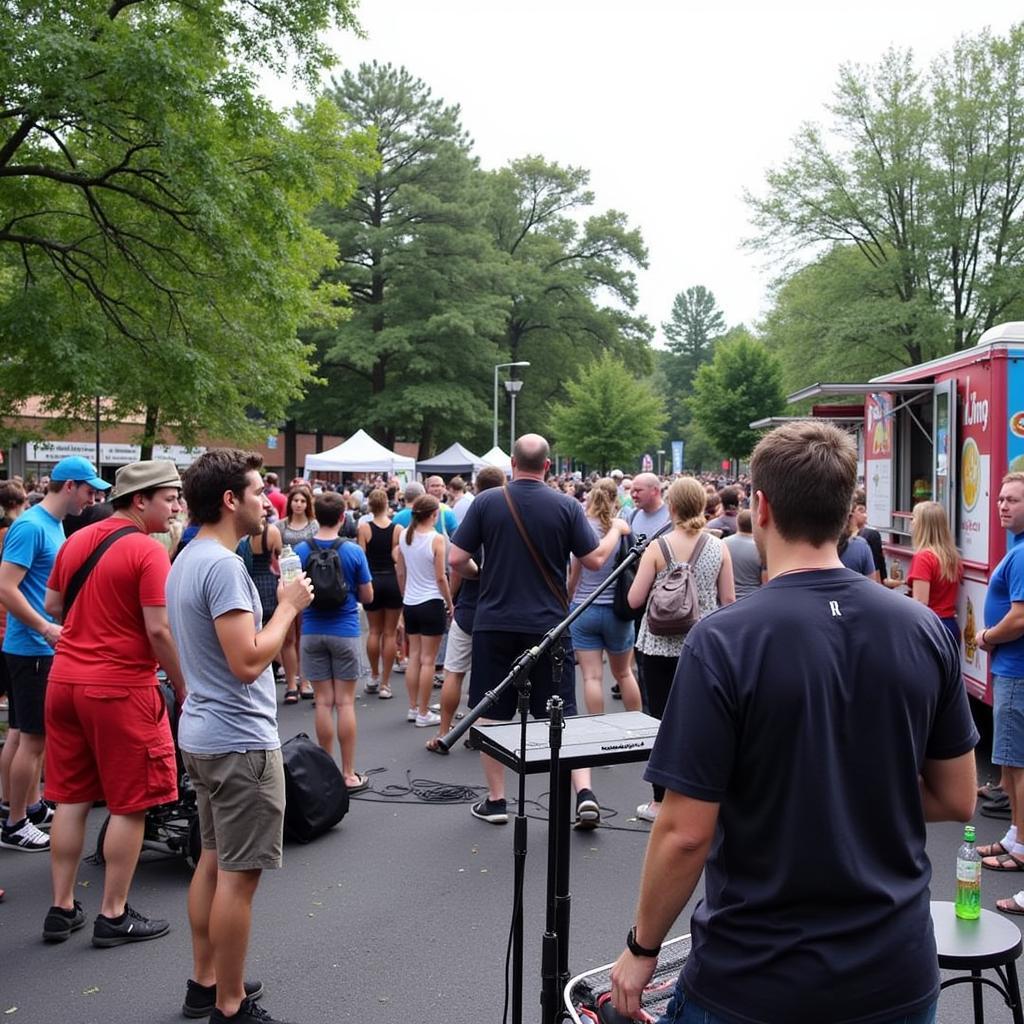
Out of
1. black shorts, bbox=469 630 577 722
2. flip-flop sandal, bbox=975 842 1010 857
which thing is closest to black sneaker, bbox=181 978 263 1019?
black shorts, bbox=469 630 577 722

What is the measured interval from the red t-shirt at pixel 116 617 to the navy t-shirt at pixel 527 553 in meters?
2.00

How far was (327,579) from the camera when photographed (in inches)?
259

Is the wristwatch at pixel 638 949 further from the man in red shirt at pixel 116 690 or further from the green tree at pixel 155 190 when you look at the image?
the green tree at pixel 155 190

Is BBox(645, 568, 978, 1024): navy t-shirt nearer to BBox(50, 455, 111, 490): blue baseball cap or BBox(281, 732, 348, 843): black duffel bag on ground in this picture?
BBox(281, 732, 348, 843): black duffel bag on ground

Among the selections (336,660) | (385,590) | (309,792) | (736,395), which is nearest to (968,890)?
(309,792)

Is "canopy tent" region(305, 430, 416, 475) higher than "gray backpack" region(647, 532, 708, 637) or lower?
higher

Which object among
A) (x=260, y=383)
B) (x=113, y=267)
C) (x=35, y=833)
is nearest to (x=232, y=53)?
(x=113, y=267)

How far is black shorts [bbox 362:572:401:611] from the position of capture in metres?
9.44

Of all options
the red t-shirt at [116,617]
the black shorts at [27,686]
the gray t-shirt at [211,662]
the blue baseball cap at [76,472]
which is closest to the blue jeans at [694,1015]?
the gray t-shirt at [211,662]

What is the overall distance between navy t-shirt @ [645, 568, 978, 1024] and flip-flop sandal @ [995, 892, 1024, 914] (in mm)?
3369

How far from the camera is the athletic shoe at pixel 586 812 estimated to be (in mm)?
5850

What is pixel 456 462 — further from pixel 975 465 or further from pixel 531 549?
pixel 531 549

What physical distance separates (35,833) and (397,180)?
3942 centimetres

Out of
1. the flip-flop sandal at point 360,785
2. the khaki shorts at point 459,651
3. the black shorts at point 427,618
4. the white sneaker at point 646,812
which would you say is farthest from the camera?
the black shorts at point 427,618
